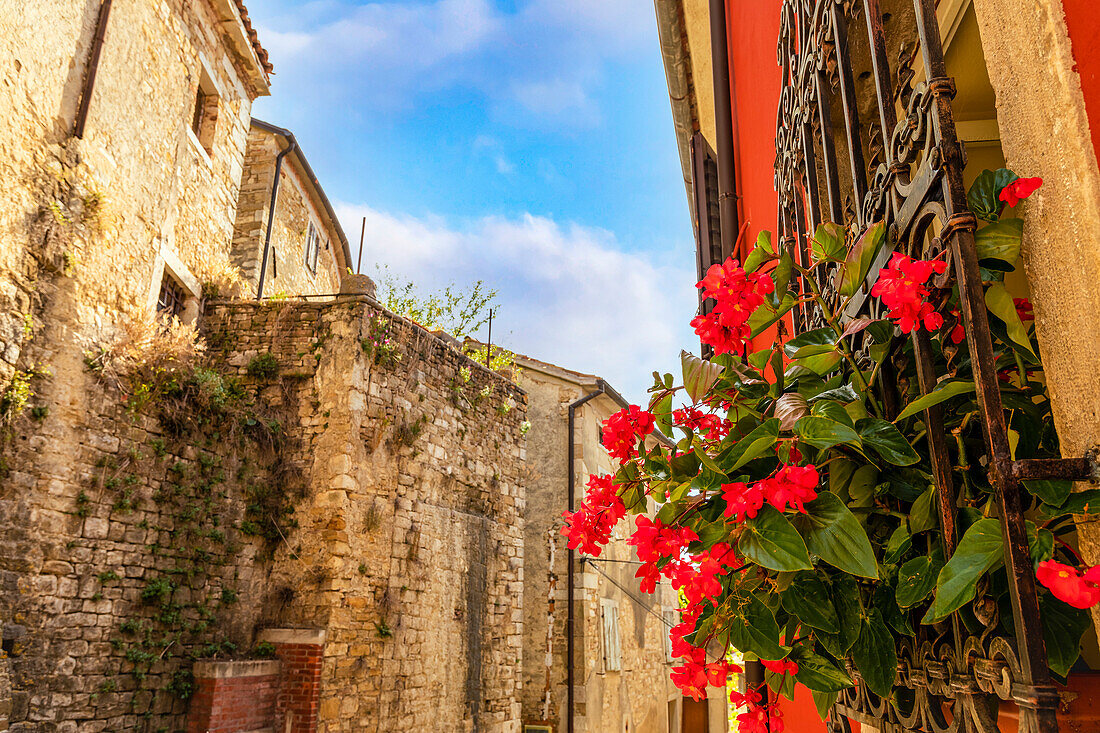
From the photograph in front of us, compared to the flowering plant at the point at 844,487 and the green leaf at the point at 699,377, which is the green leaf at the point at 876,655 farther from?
the green leaf at the point at 699,377

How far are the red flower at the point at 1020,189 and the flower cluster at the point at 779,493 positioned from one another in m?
0.54

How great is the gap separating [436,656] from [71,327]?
17.9 ft

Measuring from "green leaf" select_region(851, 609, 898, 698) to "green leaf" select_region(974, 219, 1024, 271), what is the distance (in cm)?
67

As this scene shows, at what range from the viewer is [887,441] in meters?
1.31

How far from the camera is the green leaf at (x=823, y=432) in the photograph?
47.8 inches

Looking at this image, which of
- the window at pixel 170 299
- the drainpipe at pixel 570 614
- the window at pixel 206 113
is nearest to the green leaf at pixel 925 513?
the window at pixel 170 299

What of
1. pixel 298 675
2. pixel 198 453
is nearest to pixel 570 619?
pixel 298 675

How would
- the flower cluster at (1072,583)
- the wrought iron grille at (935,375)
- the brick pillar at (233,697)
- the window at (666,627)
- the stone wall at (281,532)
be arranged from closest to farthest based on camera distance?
the flower cluster at (1072,583) → the wrought iron grille at (935,375) → the stone wall at (281,532) → the brick pillar at (233,697) → the window at (666,627)

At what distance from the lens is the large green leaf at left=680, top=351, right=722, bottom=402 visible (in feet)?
6.21

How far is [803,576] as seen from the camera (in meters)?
1.41

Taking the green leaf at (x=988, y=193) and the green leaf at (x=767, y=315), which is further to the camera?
the green leaf at (x=767, y=315)

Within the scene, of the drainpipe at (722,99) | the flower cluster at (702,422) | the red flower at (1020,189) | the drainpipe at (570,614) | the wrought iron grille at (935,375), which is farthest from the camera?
the drainpipe at (570,614)

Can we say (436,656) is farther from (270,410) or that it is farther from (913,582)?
(913,582)

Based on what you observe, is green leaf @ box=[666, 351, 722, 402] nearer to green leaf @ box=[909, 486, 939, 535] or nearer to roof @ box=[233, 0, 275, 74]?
green leaf @ box=[909, 486, 939, 535]
